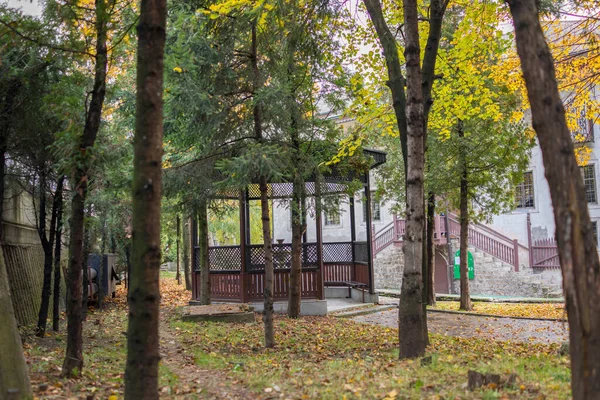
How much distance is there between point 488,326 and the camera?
14445 mm

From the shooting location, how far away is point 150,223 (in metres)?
4.15

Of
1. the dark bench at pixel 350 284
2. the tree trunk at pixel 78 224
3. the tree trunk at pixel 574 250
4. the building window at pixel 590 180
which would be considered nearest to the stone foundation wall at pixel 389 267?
the building window at pixel 590 180

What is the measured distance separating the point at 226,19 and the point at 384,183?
39.5ft

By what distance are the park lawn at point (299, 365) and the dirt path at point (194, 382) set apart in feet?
0.04

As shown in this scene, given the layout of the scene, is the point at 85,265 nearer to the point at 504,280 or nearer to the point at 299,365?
the point at 299,365

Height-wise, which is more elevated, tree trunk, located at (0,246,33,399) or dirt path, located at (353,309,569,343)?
tree trunk, located at (0,246,33,399)

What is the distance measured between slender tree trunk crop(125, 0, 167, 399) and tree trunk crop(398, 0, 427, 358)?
4.55 m

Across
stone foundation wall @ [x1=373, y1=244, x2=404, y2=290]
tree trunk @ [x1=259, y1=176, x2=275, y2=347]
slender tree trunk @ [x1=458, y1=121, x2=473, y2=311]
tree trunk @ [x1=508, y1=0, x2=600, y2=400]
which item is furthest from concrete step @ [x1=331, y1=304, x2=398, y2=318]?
stone foundation wall @ [x1=373, y1=244, x2=404, y2=290]

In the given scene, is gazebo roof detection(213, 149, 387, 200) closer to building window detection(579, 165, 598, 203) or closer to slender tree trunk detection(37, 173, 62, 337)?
slender tree trunk detection(37, 173, 62, 337)

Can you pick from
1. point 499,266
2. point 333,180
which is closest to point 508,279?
point 499,266

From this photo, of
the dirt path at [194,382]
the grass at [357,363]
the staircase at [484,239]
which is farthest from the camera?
the staircase at [484,239]

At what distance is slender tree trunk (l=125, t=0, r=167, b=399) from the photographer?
4.13m

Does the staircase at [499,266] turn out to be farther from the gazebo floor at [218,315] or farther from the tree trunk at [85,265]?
the tree trunk at [85,265]

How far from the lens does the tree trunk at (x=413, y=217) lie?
7.93 m
